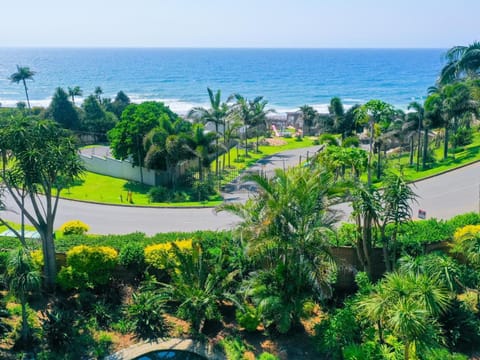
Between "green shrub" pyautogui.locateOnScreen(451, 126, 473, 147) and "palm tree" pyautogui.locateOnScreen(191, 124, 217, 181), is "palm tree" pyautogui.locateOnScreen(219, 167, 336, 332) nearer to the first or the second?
"palm tree" pyautogui.locateOnScreen(191, 124, 217, 181)

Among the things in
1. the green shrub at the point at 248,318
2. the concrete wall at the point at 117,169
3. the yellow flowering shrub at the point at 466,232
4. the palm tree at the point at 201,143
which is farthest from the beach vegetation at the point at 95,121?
the yellow flowering shrub at the point at 466,232

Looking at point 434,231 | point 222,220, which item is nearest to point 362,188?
point 434,231

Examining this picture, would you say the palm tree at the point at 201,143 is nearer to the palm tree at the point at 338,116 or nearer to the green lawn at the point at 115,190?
the green lawn at the point at 115,190

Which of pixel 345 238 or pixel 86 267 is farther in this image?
pixel 345 238

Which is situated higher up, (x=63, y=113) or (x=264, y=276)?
(x=63, y=113)

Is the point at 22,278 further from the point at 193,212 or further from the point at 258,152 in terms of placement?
the point at 258,152

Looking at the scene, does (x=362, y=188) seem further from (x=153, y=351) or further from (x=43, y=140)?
(x=43, y=140)

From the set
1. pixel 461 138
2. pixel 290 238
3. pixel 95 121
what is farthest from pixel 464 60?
pixel 95 121

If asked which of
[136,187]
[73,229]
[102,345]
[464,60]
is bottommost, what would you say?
[136,187]
